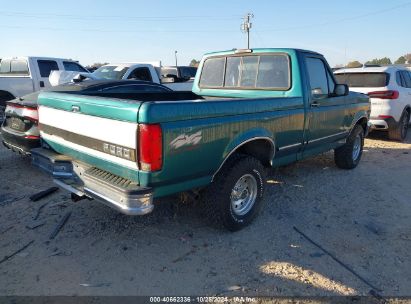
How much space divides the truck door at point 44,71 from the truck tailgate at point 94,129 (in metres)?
7.09

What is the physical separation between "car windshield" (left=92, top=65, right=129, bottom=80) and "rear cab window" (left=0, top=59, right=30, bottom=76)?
1.93 meters

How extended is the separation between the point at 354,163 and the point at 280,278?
13.1 ft

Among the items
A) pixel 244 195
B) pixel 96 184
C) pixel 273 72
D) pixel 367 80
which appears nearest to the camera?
pixel 96 184

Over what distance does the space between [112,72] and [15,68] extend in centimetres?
289

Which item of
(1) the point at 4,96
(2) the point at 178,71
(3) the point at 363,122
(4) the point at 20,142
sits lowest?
(4) the point at 20,142

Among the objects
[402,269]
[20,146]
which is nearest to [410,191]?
[402,269]

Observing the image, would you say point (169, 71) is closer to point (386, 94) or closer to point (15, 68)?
point (15, 68)

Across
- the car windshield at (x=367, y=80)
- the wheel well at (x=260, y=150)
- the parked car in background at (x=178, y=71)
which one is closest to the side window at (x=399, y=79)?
the car windshield at (x=367, y=80)

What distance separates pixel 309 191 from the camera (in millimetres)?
5180

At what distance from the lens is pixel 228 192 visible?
3.58 metres

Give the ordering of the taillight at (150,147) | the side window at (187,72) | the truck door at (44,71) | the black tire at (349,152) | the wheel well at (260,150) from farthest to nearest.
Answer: the side window at (187,72), the truck door at (44,71), the black tire at (349,152), the wheel well at (260,150), the taillight at (150,147)

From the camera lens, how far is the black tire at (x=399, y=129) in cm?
860

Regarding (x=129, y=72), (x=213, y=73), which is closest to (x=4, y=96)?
(x=129, y=72)

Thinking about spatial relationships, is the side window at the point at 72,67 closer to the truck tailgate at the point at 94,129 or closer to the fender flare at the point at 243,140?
the truck tailgate at the point at 94,129
